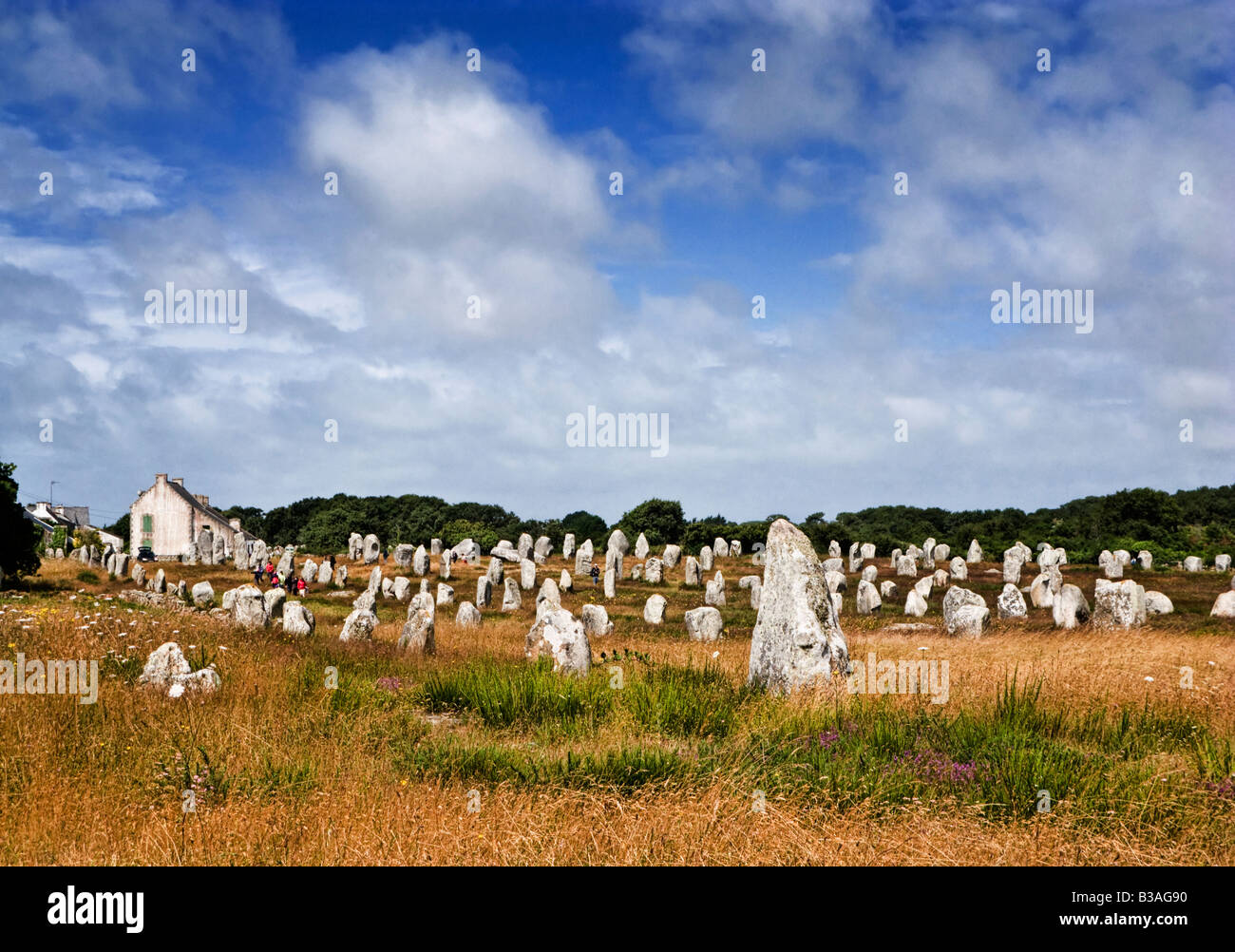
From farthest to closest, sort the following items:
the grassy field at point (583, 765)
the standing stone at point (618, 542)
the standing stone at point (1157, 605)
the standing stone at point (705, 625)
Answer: the standing stone at point (618, 542), the standing stone at point (1157, 605), the standing stone at point (705, 625), the grassy field at point (583, 765)

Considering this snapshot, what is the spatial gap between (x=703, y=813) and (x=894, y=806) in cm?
163

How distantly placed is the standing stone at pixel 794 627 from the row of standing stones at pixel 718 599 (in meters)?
0.02

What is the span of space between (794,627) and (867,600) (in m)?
18.6

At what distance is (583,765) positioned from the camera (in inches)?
265

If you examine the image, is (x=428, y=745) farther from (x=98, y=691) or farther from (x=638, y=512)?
(x=638, y=512)

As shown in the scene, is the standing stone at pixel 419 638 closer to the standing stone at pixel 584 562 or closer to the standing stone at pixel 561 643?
the standing stone at pixel 561 643

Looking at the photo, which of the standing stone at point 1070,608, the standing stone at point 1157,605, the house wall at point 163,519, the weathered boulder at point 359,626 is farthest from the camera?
the house wall at point 163,519

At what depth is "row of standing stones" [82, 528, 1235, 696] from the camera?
12695 millimetres

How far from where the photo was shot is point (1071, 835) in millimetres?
5922

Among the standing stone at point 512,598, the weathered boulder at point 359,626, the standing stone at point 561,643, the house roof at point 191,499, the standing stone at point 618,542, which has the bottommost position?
the standing stone at point 512,598

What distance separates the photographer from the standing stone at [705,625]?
22.7 metres

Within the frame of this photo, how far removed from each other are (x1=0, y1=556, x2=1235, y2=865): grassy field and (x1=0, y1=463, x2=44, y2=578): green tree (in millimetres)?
19800

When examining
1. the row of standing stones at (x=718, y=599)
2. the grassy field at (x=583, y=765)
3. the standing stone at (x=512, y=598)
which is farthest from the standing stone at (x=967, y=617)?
the standing stone at (x=512, y=598)
